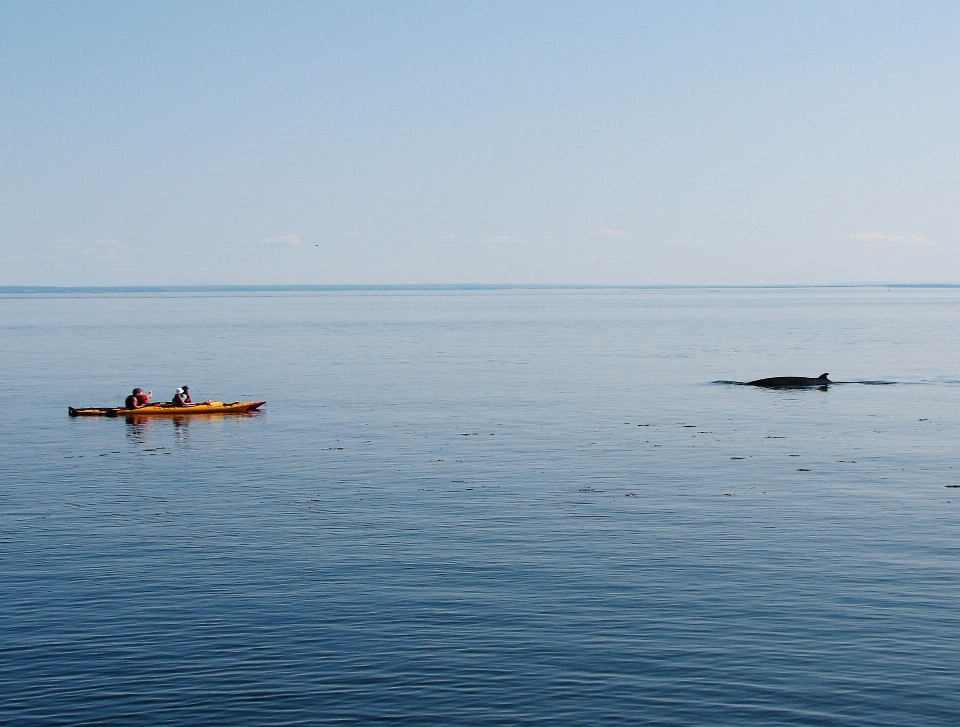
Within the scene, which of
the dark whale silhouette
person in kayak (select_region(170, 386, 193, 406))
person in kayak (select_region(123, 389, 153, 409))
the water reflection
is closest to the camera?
the water reflection

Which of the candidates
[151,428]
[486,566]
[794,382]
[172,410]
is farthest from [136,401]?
[486,566]

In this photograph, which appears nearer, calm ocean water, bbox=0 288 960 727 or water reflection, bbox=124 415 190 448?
calm ocean water, bbox=0 288 960 727

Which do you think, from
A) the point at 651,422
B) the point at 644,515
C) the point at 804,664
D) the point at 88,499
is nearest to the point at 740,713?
the point at 804,664

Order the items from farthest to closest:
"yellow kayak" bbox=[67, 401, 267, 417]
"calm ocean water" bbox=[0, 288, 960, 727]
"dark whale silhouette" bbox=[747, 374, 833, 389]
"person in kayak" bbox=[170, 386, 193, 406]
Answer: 1. "dark whale silhouette" bbox=[747, 374, 833, 389]
2. "person in kayak" bbox=[170, 386, 193, 406]
3. "yellow kayak" bbox=[67, 401, 267, 417]
4. "calm ocean water" bbox=[0, 288, 960, 727]

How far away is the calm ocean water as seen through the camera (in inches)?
1024

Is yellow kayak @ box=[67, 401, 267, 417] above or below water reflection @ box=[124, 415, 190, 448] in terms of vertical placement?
above

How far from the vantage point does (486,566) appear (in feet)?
119

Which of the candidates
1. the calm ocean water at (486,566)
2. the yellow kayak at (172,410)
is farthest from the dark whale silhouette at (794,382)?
the yellow kayak at (172,410)

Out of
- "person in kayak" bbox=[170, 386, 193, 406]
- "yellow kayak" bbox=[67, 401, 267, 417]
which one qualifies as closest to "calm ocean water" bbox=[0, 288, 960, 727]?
"yellow kayak" bbox=[67, 401, 267, 417]

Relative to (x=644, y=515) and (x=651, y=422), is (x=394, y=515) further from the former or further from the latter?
(x=651, y=422)

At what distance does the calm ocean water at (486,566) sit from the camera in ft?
85.3

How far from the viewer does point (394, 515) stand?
144 ft

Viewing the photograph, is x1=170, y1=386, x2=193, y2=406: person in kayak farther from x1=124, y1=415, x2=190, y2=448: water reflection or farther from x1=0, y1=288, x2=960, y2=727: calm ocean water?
x1=0, y1=288, x2=960, y2=727: calm ocean water

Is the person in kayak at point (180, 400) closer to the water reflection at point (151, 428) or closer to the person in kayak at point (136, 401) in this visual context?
the water reflection at point (151, 428)
